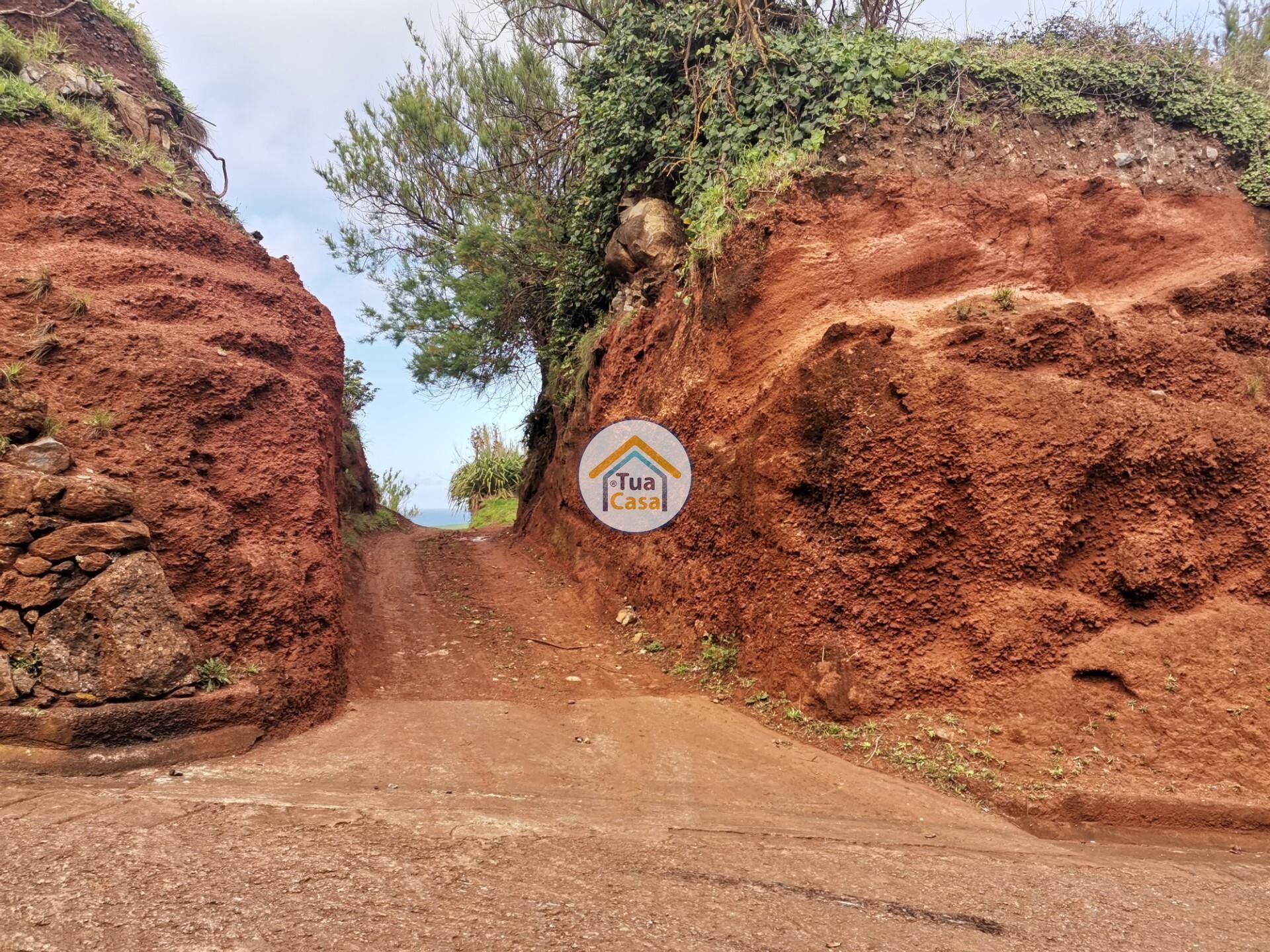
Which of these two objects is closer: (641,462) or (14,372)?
(14,372)

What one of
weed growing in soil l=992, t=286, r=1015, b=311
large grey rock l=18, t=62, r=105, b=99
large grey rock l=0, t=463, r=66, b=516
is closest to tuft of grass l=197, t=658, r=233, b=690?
large grey rock l=0, t=463, r=66, b=516

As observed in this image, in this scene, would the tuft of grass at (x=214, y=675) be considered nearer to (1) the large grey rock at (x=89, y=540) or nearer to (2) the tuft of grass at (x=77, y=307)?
(1) the large grey rock at (x=89, y=540)

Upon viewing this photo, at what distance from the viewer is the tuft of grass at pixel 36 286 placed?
6285 millimetres

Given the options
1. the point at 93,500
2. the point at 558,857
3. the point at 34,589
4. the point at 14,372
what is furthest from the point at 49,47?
the point at 558,857

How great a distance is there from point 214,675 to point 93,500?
1369 millimetres

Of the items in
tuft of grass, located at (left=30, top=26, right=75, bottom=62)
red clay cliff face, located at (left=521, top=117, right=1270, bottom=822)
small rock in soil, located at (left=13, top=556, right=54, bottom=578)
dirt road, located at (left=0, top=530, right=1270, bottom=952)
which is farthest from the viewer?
tuft of grass, located at (left=30, top=26, right=75, bottom=62)

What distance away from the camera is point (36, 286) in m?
6.31

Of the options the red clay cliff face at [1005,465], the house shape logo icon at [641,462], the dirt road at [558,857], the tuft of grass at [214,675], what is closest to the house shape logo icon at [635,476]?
the house shape logo icon at [641,462]

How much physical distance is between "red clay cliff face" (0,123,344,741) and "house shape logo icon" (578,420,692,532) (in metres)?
3.27

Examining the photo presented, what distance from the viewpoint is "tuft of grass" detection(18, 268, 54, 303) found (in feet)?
20.6

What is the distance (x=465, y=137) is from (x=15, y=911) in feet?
44.2

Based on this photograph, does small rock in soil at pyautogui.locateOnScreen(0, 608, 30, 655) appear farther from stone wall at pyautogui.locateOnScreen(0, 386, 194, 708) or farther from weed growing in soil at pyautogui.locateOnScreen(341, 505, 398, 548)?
weed growing in soil at pyautogui.locateOnScreen(341, 505, 398, 548)

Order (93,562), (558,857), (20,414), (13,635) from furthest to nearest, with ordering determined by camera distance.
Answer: (20,414)
(93,562)
(13,635)
(558,857)

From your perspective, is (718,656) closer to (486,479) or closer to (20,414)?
(20,414)
